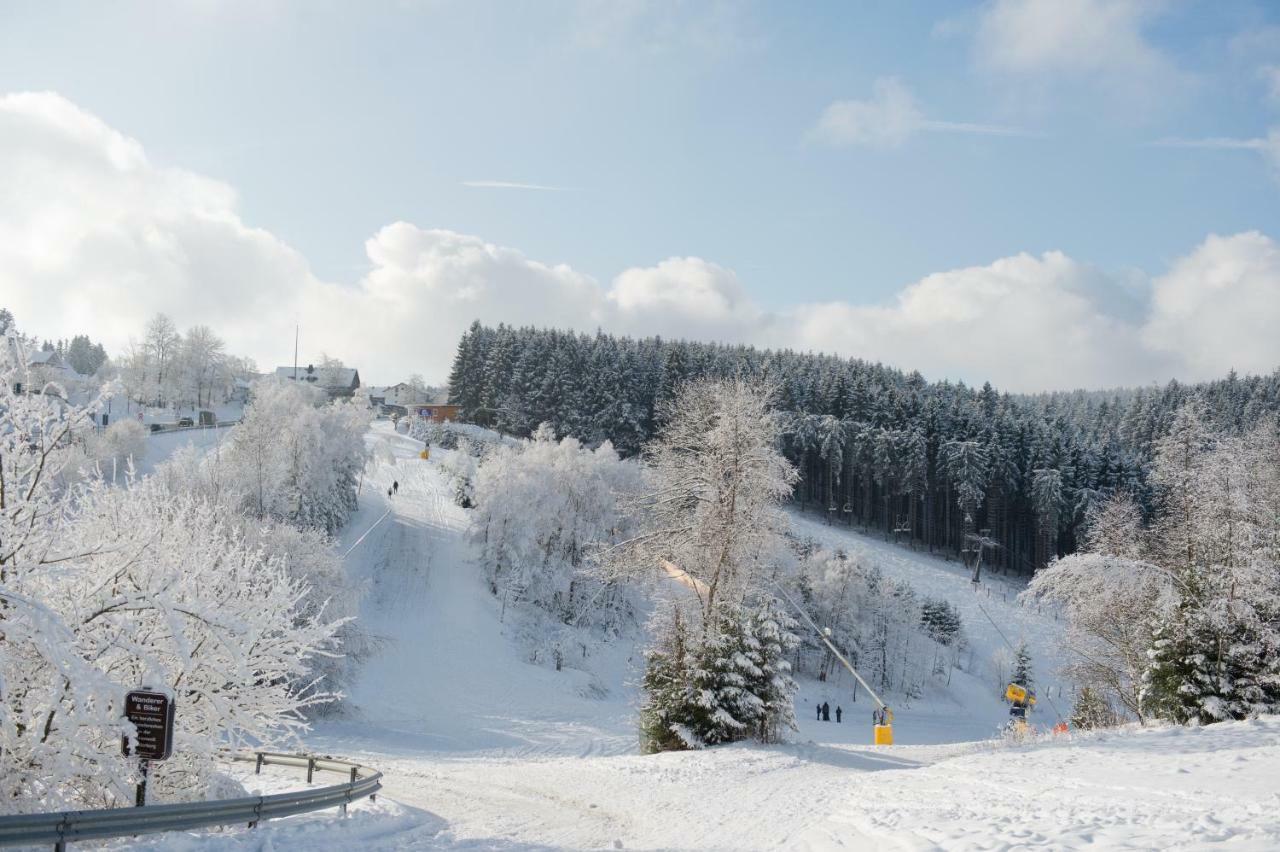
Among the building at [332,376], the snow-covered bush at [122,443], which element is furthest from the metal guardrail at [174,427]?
the building at [332,376]

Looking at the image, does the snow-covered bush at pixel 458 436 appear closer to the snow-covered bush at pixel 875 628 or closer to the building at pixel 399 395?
the snow-covered bush at pixel 875 628

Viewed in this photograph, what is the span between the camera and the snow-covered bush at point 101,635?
8.70m

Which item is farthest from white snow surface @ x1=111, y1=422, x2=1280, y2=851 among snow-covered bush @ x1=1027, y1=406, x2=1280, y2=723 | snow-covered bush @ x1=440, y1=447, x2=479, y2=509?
snow-covered bush @ x1=440, y1=447, x2=479, y2=509

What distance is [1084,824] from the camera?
30.9 ft

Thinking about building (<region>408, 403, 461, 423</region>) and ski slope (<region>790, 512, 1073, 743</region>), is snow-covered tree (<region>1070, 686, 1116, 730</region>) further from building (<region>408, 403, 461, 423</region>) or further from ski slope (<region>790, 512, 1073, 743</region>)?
building (<region>408, 403, 461, 423</region>)

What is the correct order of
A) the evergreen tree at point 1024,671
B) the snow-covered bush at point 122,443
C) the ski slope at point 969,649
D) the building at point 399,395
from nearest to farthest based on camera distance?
the ski slope at point 969,649 < the evergreen tree at point 1024,671 < the snow-covered bush at point 122,443 < the building at point 399,395

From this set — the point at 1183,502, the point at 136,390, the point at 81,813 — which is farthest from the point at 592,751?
the point at 136,390

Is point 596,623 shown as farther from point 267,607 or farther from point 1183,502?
point 267,607

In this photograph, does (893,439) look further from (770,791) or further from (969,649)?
(770,791)

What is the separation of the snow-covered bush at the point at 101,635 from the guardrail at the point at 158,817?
0.72 meters

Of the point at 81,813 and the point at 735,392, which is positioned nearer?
the point at 81,813

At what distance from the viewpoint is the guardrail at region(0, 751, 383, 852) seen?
7.73 m

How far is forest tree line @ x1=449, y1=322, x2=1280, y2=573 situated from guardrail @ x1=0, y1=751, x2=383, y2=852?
7149cm

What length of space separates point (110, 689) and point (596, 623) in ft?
155
